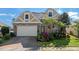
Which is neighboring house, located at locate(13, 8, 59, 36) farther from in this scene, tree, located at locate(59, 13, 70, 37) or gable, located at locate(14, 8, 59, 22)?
tree, located at locate(59, 13, 70, 37)

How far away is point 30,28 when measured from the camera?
6.54 meters

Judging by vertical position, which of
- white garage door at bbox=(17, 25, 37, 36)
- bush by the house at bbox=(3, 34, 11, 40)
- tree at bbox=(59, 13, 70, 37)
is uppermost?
tree at bbox=(59, 13, 70, 37)

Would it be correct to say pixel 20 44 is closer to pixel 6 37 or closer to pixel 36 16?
pixel 6 37

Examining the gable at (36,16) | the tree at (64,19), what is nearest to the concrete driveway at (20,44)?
the gable at (36,16)

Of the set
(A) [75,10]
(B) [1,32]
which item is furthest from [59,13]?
(B) [1,32]

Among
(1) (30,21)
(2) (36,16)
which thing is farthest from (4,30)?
(2) (36,16)

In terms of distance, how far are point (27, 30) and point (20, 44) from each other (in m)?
0.34

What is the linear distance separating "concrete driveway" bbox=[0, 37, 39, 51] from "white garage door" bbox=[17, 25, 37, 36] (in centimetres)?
9

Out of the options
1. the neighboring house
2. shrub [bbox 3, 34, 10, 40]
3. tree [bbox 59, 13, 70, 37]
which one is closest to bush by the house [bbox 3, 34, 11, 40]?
shrub [bbox 3, 34, 10, 40]

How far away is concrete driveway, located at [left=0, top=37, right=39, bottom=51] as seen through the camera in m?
6.52

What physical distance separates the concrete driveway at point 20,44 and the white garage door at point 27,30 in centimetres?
9

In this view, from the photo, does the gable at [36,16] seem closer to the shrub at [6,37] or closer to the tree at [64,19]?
the tree at [64,19]
